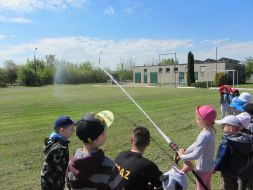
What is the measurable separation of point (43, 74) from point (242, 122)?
91.0 m

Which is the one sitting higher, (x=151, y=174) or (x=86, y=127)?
(x=86, y=127)

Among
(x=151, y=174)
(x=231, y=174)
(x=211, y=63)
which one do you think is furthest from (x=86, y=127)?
(x=211, y=63)

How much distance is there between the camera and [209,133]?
531cm

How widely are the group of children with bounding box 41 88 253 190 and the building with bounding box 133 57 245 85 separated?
64358 millimetres

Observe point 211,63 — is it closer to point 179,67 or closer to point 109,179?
point 179,67

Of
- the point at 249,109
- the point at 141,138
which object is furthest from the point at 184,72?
the point at 141,138

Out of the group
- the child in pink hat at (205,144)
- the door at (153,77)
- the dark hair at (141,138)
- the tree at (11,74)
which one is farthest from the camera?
the tree at (11,74)

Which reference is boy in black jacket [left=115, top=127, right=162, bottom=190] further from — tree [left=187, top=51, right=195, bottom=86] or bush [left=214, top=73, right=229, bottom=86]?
tree [left=187, top=51, right=195, bottom=86]

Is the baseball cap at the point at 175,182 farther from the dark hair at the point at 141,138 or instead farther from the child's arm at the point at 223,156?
the child's arm at the point at 223,156

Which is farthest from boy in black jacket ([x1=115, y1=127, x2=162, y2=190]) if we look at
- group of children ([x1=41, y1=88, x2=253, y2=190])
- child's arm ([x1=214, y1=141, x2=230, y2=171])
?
child's arm ([x1=214, y1=141, x2=230, y2=171])

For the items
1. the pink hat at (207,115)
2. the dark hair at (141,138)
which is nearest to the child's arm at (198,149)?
the pink hat at (207,115)

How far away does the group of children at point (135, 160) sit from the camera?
341 centimetres

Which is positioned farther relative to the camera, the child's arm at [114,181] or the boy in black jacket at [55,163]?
the boy in black jacket at [55,163]

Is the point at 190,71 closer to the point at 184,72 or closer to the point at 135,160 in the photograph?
the point at 184,72
